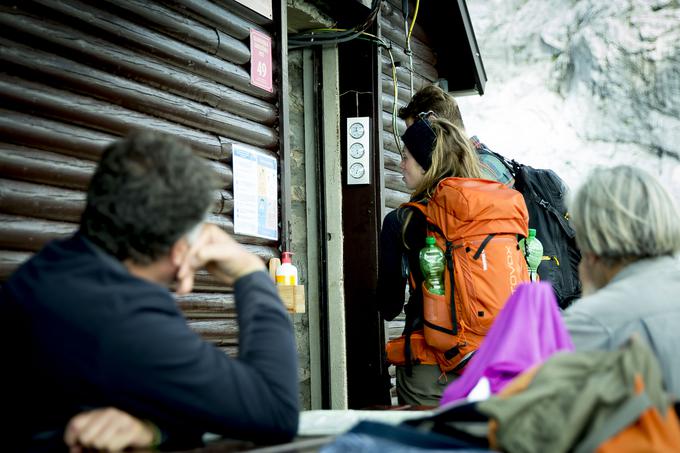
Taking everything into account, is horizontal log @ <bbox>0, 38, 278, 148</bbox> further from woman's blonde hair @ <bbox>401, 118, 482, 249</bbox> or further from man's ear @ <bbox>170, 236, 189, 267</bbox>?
man's ear @ <bbox>170, 236, 189, 267</bbox>

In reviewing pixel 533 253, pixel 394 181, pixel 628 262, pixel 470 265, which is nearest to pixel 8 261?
pixel 470 265

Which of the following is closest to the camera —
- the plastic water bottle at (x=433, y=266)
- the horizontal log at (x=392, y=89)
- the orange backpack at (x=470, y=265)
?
the orange backpack at (x=470, y=265)

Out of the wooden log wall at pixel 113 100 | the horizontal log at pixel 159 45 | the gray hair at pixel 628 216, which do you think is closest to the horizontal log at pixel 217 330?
the wooden log wall at pixel 113 100

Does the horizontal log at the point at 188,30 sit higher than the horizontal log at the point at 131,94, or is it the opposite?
the horizontal log at the point at 188,30

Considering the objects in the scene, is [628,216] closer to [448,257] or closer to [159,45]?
[448,257]

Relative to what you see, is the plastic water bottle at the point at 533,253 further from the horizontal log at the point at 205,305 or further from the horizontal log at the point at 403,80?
the horizontal log at the point at 403,80

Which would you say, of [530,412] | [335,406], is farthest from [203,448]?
[335,406]

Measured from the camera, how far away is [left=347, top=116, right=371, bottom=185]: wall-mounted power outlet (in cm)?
681

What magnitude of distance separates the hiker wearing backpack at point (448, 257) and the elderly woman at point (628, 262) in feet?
5.03

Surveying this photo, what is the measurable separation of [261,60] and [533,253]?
87.8 inches

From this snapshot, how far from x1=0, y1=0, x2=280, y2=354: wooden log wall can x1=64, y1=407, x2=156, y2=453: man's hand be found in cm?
172

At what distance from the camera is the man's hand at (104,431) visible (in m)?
2.07

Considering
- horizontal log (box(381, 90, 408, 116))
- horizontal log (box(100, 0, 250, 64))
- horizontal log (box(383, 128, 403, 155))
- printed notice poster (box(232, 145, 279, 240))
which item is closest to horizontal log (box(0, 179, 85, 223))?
horizontal log (box(100, 0, 250, 64))

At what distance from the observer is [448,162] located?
4832 mm
